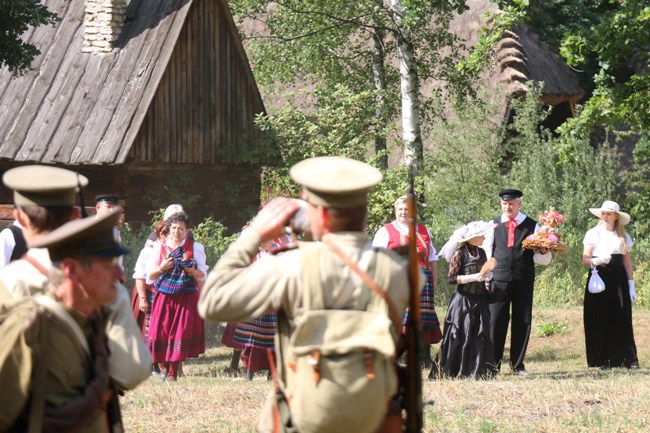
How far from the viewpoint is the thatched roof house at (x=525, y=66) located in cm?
2603

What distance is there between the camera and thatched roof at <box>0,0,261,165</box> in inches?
792

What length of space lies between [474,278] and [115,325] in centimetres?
755

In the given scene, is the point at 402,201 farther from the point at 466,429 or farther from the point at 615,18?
the point at 615,18

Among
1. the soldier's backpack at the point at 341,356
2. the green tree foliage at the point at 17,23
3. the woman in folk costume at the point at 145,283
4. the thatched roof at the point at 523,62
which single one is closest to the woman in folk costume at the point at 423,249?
the woman in folk costume at the point at 145,283

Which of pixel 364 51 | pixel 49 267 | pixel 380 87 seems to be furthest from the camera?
pixel 364 51

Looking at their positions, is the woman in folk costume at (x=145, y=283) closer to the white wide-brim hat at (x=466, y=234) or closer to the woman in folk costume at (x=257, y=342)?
the woman in folk costume at (x=257, y=342)

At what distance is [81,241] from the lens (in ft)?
12.9

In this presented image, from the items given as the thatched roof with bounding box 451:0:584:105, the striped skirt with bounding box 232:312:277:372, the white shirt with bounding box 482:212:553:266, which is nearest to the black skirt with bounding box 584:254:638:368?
the white shirt with bounding box 482:212:553:266

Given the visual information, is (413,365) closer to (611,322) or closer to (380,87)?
(611,322)

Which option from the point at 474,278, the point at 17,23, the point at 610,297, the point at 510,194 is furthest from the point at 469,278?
the point at 17,23

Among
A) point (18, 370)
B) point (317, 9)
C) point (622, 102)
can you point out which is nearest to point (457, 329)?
point (622, 102)

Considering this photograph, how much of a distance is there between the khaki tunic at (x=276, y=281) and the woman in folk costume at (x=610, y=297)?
8.53 meters

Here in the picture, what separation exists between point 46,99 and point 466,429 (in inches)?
592

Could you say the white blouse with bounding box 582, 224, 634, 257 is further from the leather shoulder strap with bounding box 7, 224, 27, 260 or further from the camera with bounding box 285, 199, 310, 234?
the camera with bounding box 285, 199, 310, 234
